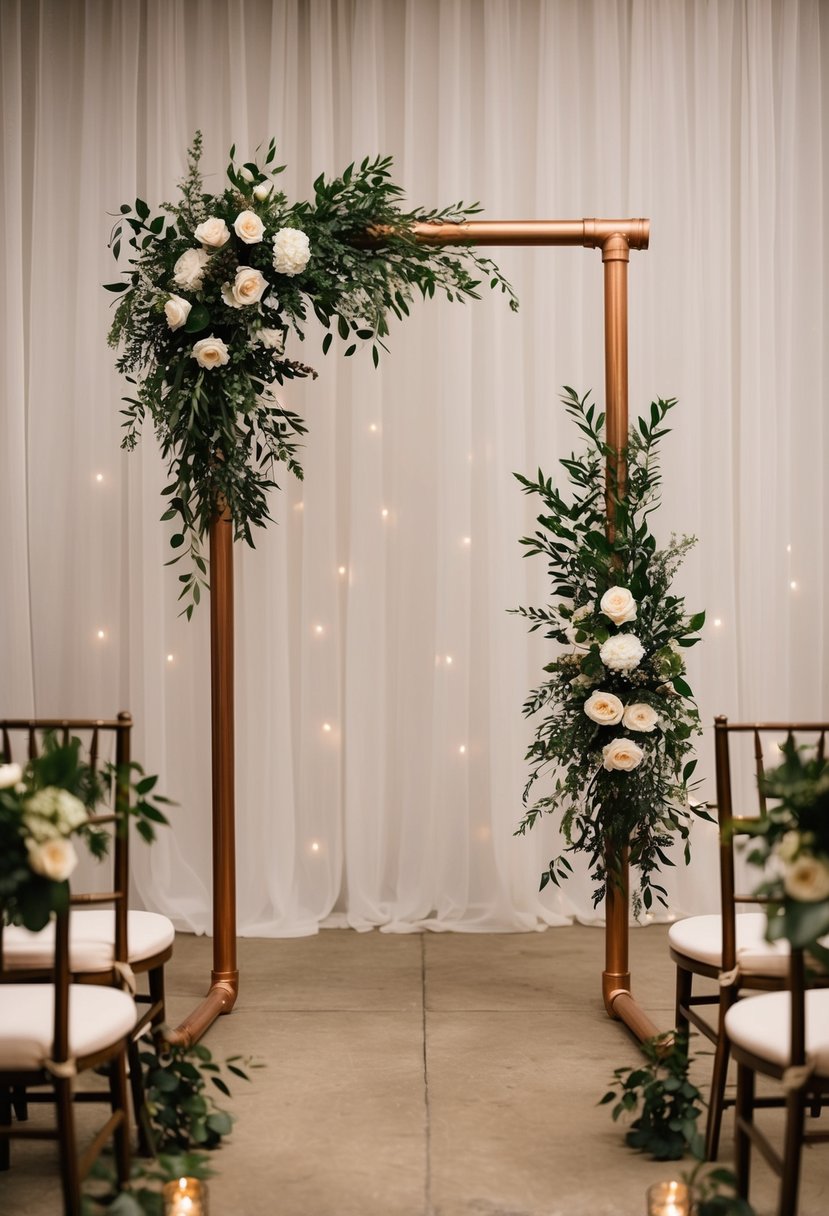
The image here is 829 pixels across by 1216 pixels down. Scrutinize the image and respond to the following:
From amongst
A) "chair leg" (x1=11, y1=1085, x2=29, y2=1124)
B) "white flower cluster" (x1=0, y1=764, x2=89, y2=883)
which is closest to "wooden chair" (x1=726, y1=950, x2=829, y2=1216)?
"white flower cluster" (x1=0, y1=764, x2=89, y2=883)

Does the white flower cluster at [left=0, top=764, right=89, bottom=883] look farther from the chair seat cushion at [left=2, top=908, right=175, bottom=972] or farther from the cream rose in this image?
the chair seat cushion at [left=2, top=908, right=175, bottom=972]

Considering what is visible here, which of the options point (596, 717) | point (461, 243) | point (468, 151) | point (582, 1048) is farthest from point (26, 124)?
point (582, 1048)

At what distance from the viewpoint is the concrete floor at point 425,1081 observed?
8.09 feet

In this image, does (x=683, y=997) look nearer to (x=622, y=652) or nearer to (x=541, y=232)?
(x=622, y=652)

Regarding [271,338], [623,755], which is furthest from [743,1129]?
[271,338]

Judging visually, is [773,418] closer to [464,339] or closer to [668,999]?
[464,339]

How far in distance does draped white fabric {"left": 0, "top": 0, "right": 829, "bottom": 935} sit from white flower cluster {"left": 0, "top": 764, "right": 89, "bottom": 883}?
2662 mm

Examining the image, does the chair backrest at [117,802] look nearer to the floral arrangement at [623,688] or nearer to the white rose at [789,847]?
the white rose at [789,847]

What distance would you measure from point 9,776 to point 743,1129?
1.51m

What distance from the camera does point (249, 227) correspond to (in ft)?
10.7

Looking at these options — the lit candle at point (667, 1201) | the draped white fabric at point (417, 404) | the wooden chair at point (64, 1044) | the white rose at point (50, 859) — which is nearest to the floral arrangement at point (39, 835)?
the white rose at point (50, 859)

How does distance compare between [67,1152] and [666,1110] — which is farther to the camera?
[666,1110]

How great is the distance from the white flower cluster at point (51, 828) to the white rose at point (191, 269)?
1.83 metres

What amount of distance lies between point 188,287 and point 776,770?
217 cm
